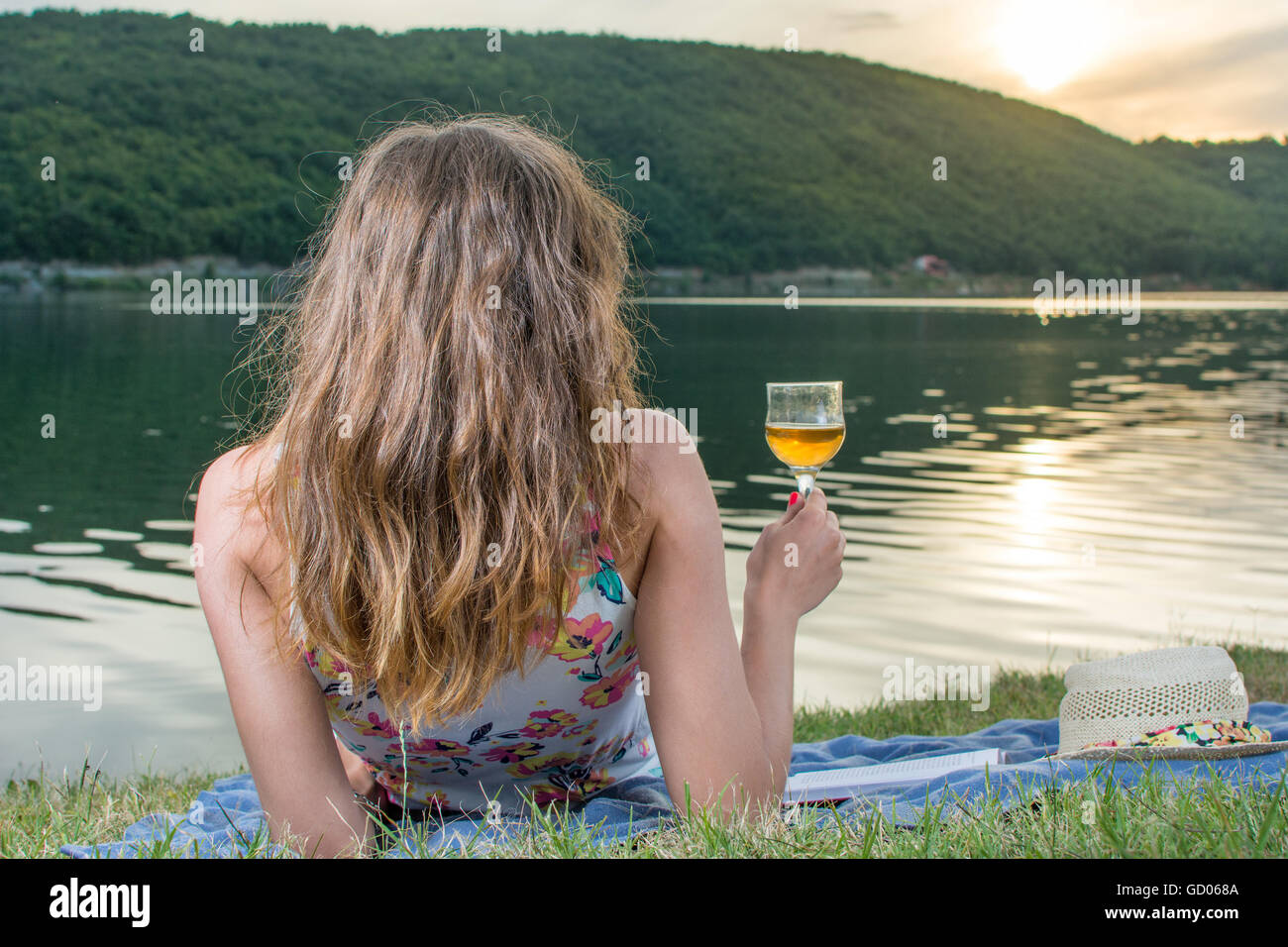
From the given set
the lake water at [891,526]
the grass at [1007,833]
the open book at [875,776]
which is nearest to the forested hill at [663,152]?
the lake water at [891,526]

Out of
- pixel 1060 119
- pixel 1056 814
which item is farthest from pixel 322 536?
pixel 1060 119

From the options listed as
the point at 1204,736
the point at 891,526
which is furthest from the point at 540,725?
the point at 891,526

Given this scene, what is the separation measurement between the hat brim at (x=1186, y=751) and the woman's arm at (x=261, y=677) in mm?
1715

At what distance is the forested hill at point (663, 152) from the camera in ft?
231

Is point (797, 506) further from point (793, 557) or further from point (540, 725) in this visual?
point (540, 725)

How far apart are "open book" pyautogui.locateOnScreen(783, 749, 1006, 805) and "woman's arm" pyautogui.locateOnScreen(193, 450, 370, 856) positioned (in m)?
1.05

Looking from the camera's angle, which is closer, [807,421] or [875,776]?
[807,421]

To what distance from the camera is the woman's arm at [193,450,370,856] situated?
6.57ft

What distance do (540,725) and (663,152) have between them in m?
87.0

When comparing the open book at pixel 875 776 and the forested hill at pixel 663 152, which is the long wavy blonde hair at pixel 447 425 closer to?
the open book at pixel 875 776

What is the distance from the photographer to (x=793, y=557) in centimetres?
228

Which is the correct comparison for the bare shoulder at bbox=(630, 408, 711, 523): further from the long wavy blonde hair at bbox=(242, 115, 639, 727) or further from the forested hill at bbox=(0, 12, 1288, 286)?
the forested hill at bbox=(0, 12, 1288, 286)

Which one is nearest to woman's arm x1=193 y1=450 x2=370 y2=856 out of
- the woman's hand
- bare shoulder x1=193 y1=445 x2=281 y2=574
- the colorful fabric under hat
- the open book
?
bare shoulder x1=193 y1=445 x2=281 y2=574
